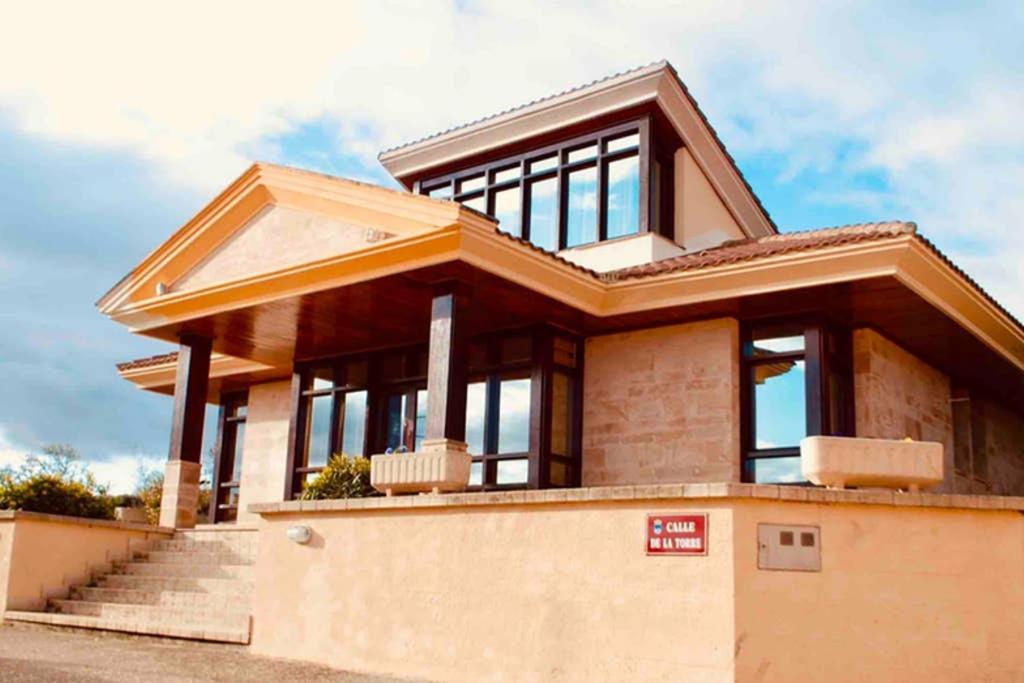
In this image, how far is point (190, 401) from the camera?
1638 centimetres

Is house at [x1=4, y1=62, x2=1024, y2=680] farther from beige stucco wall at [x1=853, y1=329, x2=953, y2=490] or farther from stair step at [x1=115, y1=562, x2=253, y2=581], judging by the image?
stair step at [x1=115, y1=562, x2=253, y2=581]

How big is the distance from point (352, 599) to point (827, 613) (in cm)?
454

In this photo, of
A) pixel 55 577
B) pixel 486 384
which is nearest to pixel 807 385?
pixel 486 384

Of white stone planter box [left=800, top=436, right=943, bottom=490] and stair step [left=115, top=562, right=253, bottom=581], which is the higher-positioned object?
white stone planter box [left=800, top=436, right=943, bottom=490]

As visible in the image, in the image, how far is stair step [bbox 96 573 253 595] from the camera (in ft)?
42.8

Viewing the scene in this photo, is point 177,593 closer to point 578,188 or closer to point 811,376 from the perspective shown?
point 811,376

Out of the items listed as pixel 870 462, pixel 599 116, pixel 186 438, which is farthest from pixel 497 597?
pixel 599 116

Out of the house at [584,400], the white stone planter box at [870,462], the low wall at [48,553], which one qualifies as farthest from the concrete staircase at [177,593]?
the white stone planter box at [870,462]

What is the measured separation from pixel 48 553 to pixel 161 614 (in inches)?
91.1

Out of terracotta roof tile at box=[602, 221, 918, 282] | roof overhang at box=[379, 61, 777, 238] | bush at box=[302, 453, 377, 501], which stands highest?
roof overhang at box=[379, 61, 777, 238]

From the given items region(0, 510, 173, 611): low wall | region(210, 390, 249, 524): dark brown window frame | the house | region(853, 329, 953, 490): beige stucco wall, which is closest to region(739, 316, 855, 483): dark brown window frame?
the house

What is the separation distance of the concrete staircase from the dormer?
6.15m

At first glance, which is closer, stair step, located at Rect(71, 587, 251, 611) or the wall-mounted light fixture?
the wall-mounted light fixture

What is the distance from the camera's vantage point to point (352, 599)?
10562mm
